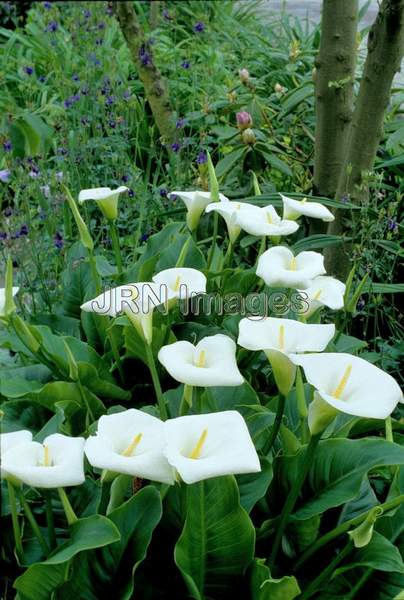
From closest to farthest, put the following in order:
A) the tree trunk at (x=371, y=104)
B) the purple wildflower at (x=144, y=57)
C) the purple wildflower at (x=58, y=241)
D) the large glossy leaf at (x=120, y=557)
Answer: the large glossy leaf at (x=120, y=557)
the tree trunk at (x=371, y=104)
the purple wildflower at (x=58, y=241)
the purple wildflower at (x=144, y=57)

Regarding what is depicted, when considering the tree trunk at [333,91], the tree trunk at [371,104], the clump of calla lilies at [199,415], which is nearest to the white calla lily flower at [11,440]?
the clump of calla lilies at [199,415]

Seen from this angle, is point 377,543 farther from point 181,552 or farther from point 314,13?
point 314,13

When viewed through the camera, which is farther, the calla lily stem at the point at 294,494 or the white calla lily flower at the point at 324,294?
the white calla lily flower at the point at 324,294

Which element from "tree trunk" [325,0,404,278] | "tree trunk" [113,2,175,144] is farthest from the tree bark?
"tree trunk" [113,2,175,144]

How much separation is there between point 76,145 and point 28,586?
1.96m

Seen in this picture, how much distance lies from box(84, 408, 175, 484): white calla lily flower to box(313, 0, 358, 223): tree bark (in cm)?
153

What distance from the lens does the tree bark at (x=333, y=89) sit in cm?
231

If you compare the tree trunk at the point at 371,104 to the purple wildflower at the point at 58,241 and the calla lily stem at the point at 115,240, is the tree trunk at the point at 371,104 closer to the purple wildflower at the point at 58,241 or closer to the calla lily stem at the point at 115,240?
the calla lily stem at the point at 115,240

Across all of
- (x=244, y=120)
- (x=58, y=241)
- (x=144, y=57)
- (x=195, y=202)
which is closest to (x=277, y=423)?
(x=195, y=202)

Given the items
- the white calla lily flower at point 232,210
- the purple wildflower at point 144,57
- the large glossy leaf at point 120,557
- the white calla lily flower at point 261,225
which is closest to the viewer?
the large glossy leaf at point 120,557

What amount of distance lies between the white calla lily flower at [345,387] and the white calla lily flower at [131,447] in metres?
0.21

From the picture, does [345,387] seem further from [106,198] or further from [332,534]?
[106,198]

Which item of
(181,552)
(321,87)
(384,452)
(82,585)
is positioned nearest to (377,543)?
(384,452)

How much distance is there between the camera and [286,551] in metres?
1.25
